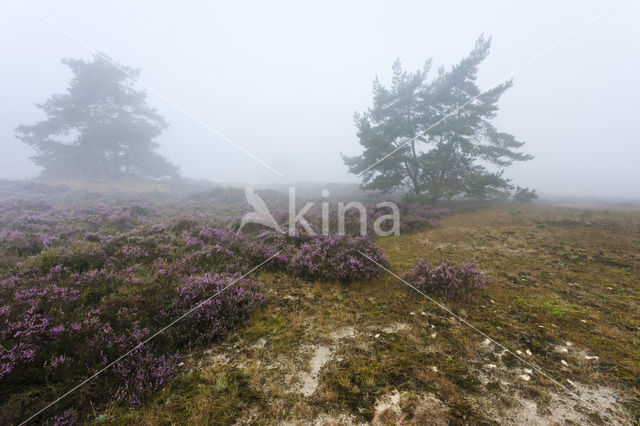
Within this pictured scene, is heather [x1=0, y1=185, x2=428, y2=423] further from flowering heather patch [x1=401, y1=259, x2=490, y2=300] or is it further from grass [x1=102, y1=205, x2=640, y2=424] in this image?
flowering heather patch [x1=401, y1=259, x2=490, y2=300]

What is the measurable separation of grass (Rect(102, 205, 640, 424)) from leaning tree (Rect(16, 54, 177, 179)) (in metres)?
34.9

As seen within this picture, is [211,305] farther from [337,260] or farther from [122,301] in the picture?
[337,260]

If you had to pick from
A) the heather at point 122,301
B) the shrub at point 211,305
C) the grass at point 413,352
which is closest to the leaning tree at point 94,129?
the heather at point 122,301

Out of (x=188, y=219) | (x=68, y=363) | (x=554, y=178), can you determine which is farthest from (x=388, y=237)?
(x=554, y=178)

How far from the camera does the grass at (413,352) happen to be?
105 inches

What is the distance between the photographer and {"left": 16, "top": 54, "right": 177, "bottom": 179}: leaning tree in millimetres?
28156

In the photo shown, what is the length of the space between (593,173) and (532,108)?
101129mm

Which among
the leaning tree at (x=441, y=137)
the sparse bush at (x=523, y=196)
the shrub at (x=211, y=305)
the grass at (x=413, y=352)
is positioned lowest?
the grass at (x=413, y=352)

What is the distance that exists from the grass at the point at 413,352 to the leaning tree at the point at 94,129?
34.9 meters

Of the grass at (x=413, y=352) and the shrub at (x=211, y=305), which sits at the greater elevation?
the shrub at (x=211, y=305)

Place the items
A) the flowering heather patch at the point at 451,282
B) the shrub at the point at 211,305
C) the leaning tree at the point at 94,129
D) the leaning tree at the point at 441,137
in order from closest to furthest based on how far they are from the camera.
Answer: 1. the shrub at the point at 211,305
2. the flowering heather patch at the point at 451,282
3. the leaning tree at the point at 441,137
4. the leaning tree at the point at 94,129

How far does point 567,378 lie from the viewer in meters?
3.04

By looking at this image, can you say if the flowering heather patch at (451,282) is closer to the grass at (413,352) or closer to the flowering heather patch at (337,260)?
the grass at (413,352)

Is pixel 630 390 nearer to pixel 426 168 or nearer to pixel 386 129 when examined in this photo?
pixel 426 168
